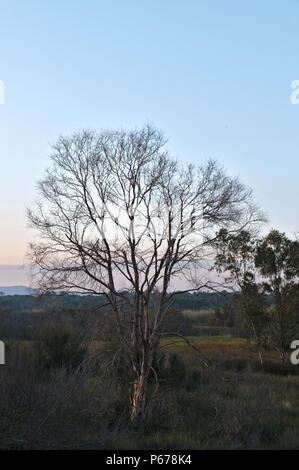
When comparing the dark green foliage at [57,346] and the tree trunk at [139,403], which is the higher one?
the dark green foliage at [57,346]

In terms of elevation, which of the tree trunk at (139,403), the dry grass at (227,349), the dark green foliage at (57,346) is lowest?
the dry grass at (227,349)

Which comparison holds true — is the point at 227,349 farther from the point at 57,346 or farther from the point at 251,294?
the point at 57,346

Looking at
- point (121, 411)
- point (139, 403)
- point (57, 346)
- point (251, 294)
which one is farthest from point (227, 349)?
point (139, 403)

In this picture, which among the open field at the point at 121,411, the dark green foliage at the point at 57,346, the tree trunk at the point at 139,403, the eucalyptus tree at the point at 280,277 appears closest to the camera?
the open field at the point at 121,411

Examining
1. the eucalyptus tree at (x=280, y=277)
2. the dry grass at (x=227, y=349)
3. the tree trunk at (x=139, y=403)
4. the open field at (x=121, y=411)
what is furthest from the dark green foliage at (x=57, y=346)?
the eucalyptus tree at (x=280, y=277)

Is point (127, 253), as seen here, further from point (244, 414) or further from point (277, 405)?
point (277, 405)

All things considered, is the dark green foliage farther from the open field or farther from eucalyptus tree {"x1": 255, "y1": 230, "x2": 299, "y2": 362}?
eucalyptus tree {"x1": 255, "y1": 230, "x2": 299, "y2": 362}

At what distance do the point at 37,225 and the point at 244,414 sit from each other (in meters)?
8.82

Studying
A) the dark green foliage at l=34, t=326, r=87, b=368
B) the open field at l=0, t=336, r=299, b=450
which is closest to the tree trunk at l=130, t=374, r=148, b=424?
the open field at l=0, t=336, r=299, b=450

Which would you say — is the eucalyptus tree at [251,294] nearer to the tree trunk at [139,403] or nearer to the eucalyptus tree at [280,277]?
the eucalyptus tree at [280,277]

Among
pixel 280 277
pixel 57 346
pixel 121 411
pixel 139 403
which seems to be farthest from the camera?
pixel 280 277

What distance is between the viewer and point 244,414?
15195 millimetres

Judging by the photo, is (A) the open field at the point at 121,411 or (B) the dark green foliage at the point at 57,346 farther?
(B) the dark green foliage at the point at 57,346

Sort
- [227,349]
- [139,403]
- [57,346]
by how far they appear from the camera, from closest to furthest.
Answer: [139,403]
[57,346]
[227,349]
